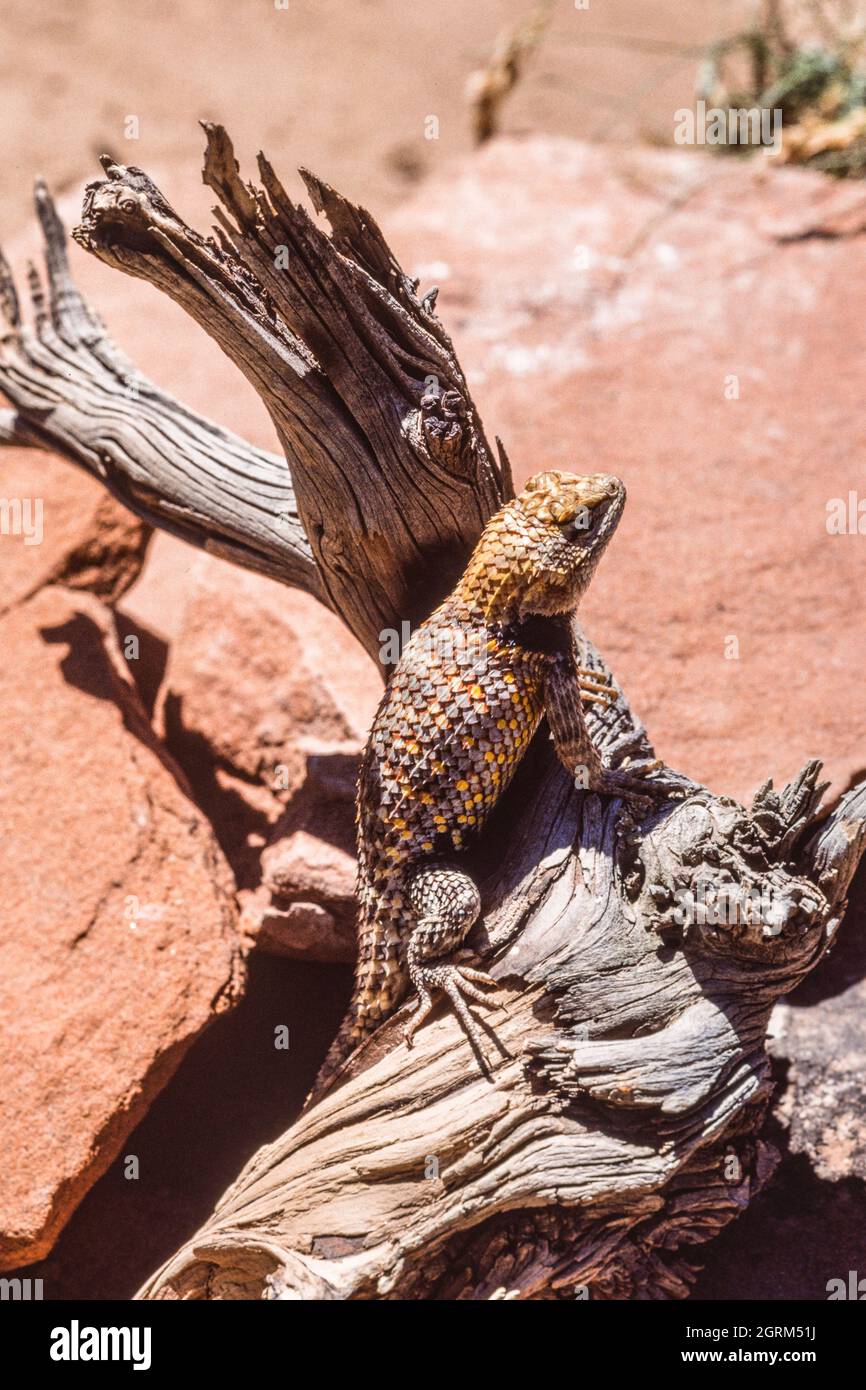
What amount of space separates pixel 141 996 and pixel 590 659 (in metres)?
2.01

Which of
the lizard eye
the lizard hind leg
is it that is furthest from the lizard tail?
the lizard eye

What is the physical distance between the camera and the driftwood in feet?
11.8

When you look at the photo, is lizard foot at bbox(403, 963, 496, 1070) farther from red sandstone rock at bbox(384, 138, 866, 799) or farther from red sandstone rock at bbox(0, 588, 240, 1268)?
red sandstone rock at bbox(384, 138, 866, 799)

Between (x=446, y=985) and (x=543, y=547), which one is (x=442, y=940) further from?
(x=543, y=547)

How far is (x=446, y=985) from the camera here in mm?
3885

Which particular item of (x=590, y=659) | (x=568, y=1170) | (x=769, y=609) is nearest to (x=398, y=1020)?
(x=568, y=1170)

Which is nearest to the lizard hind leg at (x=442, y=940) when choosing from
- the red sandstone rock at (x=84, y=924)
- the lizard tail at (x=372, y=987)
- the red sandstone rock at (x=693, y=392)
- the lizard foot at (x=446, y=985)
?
the lizard foot at (x=446, y=985)

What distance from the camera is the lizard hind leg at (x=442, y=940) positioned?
3.85 m

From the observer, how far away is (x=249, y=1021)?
5070 millimetres

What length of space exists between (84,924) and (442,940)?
154cm

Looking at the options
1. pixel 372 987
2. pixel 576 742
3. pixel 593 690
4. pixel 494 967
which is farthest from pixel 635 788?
pixel 372 987

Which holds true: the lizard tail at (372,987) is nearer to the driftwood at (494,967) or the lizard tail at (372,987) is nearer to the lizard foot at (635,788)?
the driftwood at (494,967)

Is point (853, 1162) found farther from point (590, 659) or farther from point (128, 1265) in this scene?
point (128, 1265)

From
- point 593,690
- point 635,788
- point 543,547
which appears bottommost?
point 635,788
